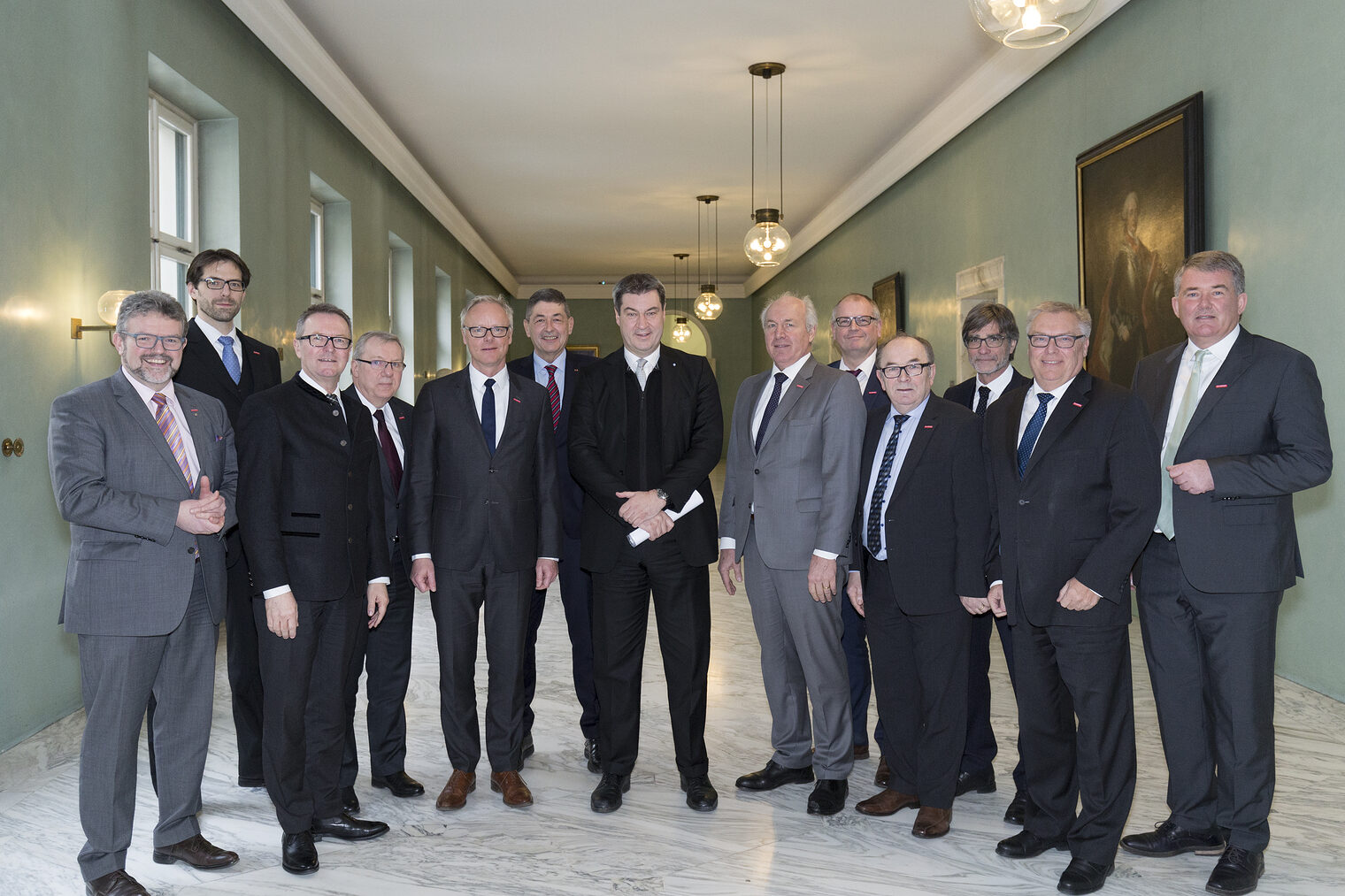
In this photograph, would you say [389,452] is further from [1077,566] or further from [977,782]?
[977,782]

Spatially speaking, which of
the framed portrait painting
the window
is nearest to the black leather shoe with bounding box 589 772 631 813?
the framed portrait painting

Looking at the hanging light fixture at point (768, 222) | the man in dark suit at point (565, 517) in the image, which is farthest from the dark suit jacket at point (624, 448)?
the hanging light fixture at point (768, 222)

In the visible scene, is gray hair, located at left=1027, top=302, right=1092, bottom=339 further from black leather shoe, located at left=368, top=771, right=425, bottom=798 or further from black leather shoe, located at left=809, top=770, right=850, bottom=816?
black leather shoe, located at left=368, top=771, right=425, bottom=798

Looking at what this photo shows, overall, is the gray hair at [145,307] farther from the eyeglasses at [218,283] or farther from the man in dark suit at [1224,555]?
the man in dark suit at [1224,555]

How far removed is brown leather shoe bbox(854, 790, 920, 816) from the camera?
12.0ft

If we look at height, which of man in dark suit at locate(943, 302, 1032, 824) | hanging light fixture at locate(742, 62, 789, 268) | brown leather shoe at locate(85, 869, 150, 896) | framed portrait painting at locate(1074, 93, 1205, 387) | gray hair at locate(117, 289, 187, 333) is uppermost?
hanging light fixture at locate(742, 62, 789, 268)

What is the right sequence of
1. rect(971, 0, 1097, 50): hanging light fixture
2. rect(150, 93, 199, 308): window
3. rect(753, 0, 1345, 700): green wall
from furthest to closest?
1. rect(150, 93, 199, 308): window
2. rect(753, 0, 1345, 700): green wall
3. rect(971, 0, 1097, 50): hanging light fixture

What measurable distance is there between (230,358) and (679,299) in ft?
63.9

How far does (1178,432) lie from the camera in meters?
3.23

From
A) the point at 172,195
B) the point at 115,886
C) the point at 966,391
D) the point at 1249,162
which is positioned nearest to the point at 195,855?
the point at 115,886

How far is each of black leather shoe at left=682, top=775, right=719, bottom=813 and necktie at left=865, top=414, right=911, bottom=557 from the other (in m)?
1.08

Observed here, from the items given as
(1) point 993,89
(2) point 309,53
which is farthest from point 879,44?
(2) point 309,53

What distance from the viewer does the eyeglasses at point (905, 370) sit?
342cm

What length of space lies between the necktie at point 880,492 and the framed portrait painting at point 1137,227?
294 centimetres
